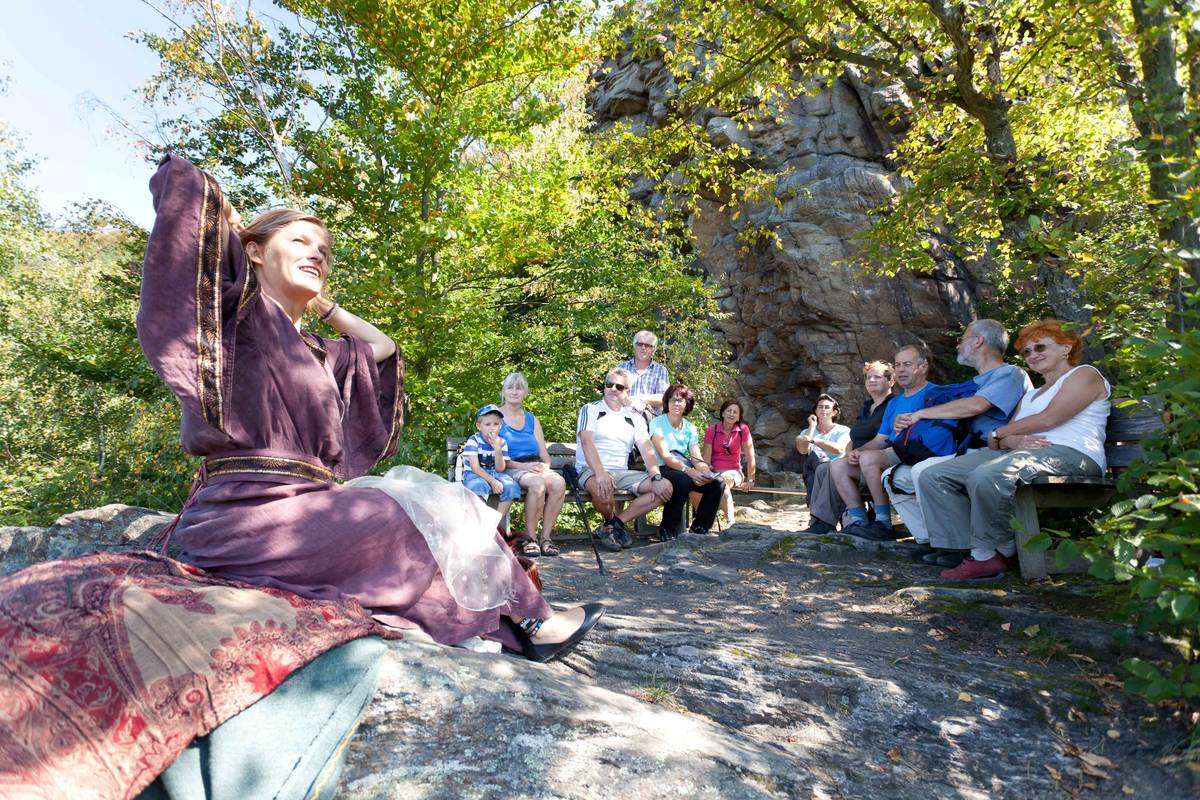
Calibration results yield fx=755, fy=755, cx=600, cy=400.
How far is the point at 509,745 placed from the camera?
183 centimetres

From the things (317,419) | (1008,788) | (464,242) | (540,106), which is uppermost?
(540,106)

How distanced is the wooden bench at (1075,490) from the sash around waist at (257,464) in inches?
152

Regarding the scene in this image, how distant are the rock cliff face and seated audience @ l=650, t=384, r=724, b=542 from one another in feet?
34.9

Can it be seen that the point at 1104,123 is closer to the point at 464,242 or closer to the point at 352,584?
the point at 464,242

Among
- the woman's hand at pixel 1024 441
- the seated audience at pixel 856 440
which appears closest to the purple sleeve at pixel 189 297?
the woman's hand at pixel 1024 441

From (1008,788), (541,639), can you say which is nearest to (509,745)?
(541,639)

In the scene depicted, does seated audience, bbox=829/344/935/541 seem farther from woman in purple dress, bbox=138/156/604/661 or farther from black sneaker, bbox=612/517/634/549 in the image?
woman in purple dress, bbox=138/156/604/661

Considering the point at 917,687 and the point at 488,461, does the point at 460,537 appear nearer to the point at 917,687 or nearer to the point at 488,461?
the point at 917,687

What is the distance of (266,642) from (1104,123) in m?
12.9

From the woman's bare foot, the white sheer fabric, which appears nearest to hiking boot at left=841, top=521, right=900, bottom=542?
the woman's bare foot

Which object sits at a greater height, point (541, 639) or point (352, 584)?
point (352, 584)

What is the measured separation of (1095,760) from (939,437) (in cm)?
306

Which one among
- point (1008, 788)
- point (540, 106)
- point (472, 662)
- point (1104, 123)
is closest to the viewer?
point (472, 662)

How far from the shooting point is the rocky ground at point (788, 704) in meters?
1.82
